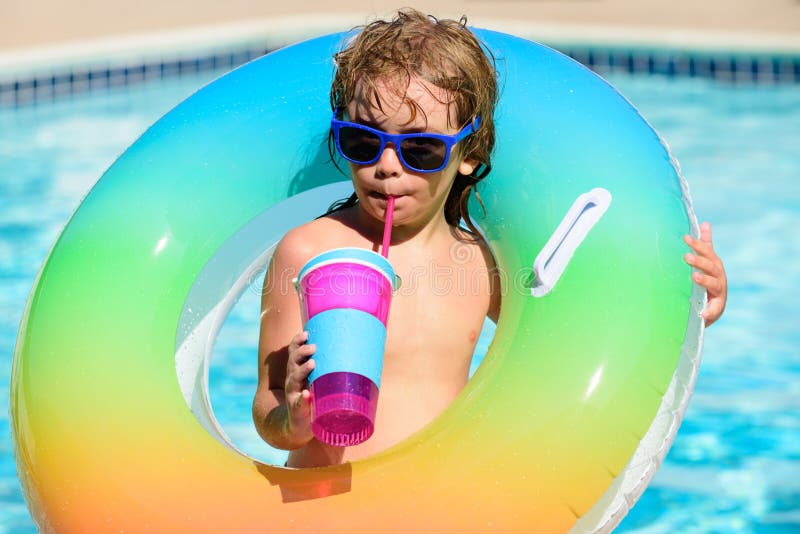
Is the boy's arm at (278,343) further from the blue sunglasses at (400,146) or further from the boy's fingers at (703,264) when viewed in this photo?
the boy's fingers at (703,264)

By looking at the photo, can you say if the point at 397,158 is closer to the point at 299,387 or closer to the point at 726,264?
the point at 299,387

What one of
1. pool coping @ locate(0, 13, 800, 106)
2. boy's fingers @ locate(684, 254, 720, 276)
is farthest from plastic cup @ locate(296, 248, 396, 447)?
pool coping @ locate(0, 13, 800, 106)

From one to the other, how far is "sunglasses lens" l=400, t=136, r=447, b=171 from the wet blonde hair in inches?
2.1

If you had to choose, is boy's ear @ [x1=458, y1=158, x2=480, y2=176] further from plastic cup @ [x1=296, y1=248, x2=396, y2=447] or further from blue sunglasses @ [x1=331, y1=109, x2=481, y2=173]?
plastic cup @ [x1=296, y1=248, x2=396, y2=447]

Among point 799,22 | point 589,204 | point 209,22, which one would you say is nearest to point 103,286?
point 589,204

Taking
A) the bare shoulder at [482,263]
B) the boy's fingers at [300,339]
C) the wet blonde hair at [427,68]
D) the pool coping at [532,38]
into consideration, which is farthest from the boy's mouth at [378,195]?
the pool coping at [532,38]

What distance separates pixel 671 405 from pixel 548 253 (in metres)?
0.39

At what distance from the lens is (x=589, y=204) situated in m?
2.41

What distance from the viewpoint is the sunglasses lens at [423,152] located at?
91.3 inches

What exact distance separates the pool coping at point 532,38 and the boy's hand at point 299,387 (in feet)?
19.1

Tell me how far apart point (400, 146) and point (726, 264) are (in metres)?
3.52

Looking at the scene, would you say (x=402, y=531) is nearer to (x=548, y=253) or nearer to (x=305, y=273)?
(x=305, y=273)

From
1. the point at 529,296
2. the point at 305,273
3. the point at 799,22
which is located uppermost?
the point at 305,273

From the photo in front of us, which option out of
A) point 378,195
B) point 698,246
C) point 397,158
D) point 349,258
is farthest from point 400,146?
point 698,246
